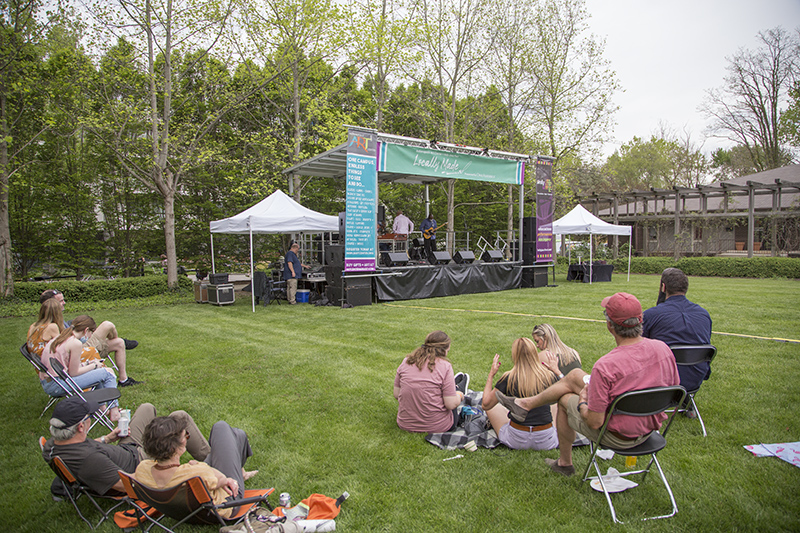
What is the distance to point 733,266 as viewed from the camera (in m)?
18.8

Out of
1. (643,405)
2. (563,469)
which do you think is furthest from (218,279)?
(643,405)

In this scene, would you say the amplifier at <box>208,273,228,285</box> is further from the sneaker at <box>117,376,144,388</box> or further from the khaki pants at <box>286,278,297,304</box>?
the sneaker at <box>117,376,144,388</box>

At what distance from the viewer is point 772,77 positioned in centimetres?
3067

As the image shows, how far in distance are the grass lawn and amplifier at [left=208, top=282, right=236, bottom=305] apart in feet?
10.2

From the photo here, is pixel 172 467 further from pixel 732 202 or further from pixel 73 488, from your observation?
pixel 732 202

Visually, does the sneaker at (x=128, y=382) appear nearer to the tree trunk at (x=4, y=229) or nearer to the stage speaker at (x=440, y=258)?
the stage speaker at (x=440, y=258)

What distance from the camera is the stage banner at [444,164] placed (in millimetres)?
11914

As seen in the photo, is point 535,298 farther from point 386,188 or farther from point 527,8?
point 527,8

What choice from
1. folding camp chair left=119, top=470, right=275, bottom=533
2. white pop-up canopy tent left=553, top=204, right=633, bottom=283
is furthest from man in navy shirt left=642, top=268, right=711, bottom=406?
white pop-up canopy tent left=553, top=204, right=633, bottom=283

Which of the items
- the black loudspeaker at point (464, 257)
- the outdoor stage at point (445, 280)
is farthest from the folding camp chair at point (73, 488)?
the black loudspeaker at point (464, 257)

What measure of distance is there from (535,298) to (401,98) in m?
13.1

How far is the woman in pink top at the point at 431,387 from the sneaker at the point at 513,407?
1.53ft

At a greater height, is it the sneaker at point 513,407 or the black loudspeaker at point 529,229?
the black loudspeaker at point 529,229

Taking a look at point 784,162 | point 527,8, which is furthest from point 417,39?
point 784,162
